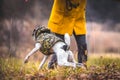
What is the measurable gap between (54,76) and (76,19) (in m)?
0.50

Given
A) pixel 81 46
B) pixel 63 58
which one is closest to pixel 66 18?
pixel 81 46

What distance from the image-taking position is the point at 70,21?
15.6 ft

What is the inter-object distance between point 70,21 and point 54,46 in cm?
29

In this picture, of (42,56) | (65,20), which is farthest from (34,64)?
(65,20)

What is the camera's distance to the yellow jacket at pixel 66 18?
473cm

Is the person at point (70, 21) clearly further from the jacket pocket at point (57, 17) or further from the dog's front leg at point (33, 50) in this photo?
the dog's front leg at point (33, 50)

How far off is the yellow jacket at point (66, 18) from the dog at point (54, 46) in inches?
4.6

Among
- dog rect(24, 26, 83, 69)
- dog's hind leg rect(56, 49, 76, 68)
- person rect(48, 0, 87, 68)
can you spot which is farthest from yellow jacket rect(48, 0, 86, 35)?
dog's hind leg rect(56, 49, 76, 68)

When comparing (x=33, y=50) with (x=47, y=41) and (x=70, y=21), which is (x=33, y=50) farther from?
(x=70, y=21)

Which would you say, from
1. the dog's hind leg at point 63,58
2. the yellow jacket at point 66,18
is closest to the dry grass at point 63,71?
the dog's hind leg at point 63,58

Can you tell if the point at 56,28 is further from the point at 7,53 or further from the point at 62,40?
the point at 7,53

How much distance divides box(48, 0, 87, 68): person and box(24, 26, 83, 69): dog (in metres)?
0.11

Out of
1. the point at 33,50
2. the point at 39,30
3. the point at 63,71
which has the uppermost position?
the point at 39,30

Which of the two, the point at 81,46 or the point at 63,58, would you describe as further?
the point at 81,46
